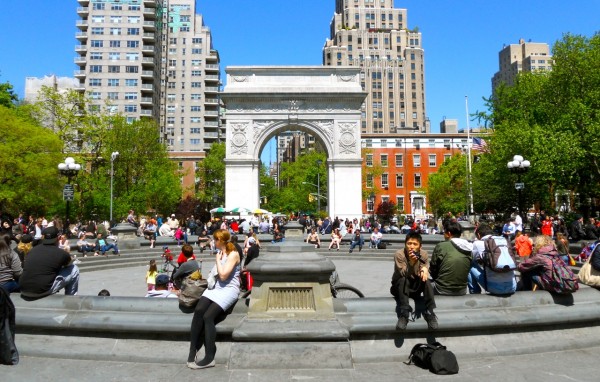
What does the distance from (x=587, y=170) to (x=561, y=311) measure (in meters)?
27.8

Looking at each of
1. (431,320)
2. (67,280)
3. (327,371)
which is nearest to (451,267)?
(431,320)

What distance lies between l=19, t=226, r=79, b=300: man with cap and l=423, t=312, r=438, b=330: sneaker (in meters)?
4.97

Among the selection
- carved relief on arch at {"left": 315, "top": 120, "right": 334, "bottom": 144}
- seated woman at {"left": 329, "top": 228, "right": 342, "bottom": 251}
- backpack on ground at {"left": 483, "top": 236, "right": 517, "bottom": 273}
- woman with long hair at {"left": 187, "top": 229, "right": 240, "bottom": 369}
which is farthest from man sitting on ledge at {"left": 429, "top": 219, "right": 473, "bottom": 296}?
carved relief on arch at {"left": 315, "top": 120, "right": 334, "bottom": 144}

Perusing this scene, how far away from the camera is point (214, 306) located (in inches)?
206

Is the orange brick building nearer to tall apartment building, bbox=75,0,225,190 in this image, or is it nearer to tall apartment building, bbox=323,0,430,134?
tall apartment building, bbox=323,0,430,134

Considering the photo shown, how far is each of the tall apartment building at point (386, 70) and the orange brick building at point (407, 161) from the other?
988 inches

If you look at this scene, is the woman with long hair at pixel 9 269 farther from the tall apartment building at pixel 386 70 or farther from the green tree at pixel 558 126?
the tall apartment building at pixel 386 70

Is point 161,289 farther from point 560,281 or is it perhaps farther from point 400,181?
point 400,181

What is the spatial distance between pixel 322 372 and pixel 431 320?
1415mm

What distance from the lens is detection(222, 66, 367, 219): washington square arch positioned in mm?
37000

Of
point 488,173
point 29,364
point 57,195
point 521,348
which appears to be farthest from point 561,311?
point 57,195

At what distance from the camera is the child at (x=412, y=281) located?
5.25m

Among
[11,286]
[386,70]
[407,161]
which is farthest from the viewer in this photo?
[386,70]

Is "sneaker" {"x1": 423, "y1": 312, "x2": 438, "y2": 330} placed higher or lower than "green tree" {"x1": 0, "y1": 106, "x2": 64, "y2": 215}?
lower
